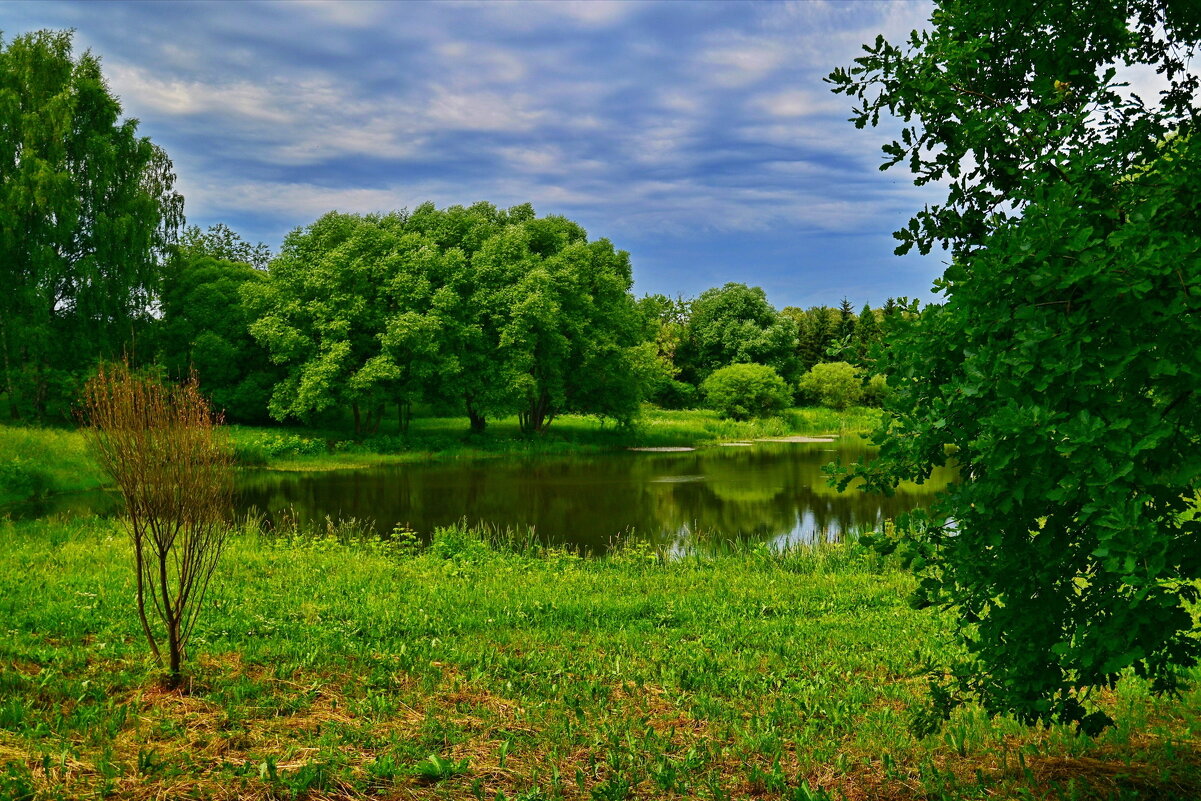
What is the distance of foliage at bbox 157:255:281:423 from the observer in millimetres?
33969

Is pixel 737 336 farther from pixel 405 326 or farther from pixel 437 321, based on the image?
pixel 405 326

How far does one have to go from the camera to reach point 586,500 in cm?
2106

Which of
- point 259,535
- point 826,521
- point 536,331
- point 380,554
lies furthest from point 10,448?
point 826,521

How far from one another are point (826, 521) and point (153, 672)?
15182mm

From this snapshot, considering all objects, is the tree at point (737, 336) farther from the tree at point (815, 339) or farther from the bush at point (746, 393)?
the bush at point (746, 393)

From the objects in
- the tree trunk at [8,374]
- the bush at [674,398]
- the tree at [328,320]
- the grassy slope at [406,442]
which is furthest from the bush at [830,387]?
the tree trunk at [8,374]

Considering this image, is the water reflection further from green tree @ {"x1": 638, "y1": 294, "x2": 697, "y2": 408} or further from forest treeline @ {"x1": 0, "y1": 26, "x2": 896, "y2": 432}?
green tree @ {"x1": 638, "y1": 294, "x2": 697, "y2": 408}

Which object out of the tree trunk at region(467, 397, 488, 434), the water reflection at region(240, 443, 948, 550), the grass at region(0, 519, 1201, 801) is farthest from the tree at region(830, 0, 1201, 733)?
the tree trunk at region(467, 397, 488, 434)

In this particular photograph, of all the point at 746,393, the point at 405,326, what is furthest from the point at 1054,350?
the point at 746,393

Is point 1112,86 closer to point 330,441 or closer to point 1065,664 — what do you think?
point 1065,664

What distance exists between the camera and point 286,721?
15.8ft

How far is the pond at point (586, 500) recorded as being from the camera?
16859mm

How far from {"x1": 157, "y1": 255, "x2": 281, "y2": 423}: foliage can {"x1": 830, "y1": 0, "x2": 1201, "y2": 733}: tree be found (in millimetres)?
34969

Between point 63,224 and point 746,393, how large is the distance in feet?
126
